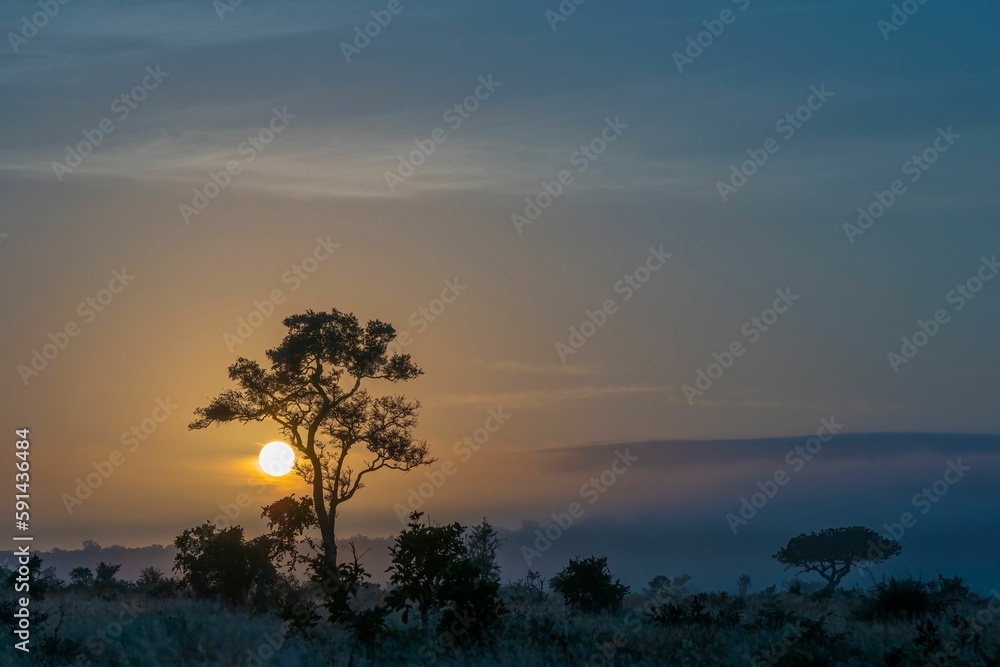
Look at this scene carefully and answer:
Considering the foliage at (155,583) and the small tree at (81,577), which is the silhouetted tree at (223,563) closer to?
the foliage at (155,583)

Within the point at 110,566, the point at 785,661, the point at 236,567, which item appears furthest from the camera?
the point at 110,566

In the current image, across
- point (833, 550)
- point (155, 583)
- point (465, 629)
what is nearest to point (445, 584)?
point (465, 629)

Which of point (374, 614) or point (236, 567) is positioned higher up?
point (236, 567)

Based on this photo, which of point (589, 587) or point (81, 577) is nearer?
point (589, 587)

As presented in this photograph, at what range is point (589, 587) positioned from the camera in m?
39.6

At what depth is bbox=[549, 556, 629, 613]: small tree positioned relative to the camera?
39.1 meters

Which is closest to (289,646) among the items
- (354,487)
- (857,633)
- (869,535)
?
(857,633)

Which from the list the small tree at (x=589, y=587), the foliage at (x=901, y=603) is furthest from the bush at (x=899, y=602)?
the small tree at (x=589, y=587)

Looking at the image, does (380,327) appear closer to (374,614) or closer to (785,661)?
(374,614)

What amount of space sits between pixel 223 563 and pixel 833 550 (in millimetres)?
62016

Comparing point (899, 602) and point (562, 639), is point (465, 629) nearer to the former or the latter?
point (562, 639)

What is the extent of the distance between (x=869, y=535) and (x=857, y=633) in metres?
67.8

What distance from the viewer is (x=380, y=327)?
48812 millimetres

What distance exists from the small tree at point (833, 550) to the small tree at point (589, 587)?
173ft
